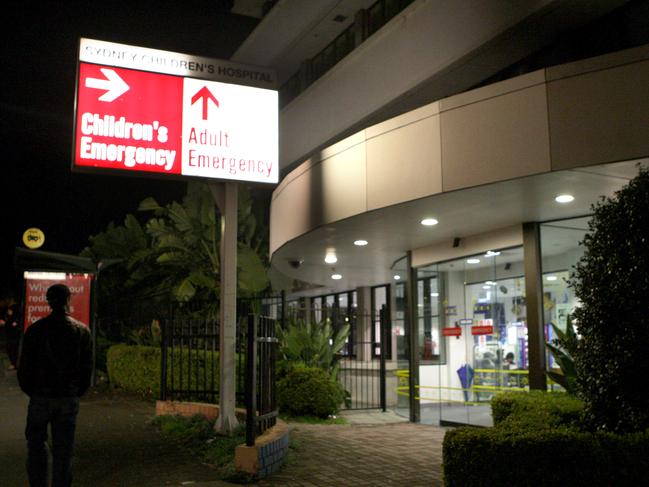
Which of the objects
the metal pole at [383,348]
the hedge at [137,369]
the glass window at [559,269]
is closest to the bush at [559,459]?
the glass window at [559,269]

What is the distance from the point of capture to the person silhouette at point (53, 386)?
5391 mm

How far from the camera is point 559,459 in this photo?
5.49 m

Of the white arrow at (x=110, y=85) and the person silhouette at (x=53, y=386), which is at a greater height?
the white arrow at (x=110, y=85)

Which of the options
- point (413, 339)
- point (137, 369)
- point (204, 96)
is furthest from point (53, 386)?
point (137, 369)

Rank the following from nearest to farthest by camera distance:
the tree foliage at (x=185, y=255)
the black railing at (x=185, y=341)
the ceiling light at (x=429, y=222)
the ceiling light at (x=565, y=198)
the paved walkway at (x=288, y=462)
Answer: the paved walkway at (x=288, y=462)
the ceiling light at (x=565, y=198)
the black railing at (x=185, y=341)
the ceiling light at (x=429, y=222)
the tree foliage at (x=185, y=255)

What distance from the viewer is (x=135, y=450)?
920cm

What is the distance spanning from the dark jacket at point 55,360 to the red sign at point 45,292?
6.86 metres

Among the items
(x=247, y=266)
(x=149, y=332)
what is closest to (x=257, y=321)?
(x=247, y=266)

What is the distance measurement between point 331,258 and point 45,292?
6.82 meters

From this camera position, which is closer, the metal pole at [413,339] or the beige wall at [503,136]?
the beige wall at [503,136]

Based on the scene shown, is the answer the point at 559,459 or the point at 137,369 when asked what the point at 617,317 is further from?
the point at 137,369

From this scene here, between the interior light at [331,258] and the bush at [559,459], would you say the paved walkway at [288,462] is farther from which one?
the interior light at [331,258]

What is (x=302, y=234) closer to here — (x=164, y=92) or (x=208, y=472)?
(x=164, y=92)

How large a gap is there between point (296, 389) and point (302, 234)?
311 cm
